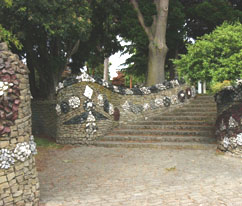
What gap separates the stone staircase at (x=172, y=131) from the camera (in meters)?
8.99

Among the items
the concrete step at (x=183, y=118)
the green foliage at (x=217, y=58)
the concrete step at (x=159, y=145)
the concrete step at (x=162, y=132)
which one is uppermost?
the green foliage at (x=217, y=58)

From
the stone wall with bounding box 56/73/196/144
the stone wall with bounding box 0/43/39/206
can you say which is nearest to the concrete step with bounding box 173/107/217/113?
Answer: the stone wall with bounding box 56/73/196/144

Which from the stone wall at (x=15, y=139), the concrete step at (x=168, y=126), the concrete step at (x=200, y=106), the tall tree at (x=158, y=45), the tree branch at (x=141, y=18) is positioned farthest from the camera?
the tree branch at (x=141, y=18)

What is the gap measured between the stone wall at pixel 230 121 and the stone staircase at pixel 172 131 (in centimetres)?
64

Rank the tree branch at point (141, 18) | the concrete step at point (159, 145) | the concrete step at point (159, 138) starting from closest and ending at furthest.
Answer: the concrete step at point (159, 145) → the concrete step at point (159, 138) → the tree branch at point (141, 18)

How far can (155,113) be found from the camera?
1197 centimetres

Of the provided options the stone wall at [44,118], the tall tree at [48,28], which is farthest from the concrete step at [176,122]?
the tall tree at [48,28]

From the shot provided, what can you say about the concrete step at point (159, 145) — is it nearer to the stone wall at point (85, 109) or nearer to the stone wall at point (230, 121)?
the stone wall at point (230, 121)

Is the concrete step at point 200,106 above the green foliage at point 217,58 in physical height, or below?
below

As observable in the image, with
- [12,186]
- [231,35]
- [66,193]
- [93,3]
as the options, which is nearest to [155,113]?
[231,35]

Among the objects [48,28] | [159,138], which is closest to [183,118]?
[159,138]

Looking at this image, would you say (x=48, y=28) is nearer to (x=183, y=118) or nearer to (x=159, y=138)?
(x=159, y=138)

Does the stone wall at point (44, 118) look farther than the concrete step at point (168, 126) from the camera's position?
Yes

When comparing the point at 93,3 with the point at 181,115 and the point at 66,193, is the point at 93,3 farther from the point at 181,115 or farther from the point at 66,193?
the point at 66,193
